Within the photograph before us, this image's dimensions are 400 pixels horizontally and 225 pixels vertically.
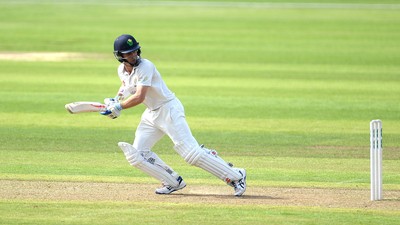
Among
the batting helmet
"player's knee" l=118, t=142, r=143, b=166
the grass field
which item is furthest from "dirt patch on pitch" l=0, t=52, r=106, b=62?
the batting helmet

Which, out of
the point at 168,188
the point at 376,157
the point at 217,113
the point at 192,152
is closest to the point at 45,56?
the point at 217,113

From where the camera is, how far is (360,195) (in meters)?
10.3

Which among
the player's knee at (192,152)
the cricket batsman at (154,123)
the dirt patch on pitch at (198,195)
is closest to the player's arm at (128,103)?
the cricket batsman at (154,123)

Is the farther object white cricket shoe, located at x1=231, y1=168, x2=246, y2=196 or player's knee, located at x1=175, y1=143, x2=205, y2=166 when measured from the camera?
white cricket shoe, located at x1=231, y1=168, x2=246, y2=196

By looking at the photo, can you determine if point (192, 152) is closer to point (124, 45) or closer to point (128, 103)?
point (128, 103)

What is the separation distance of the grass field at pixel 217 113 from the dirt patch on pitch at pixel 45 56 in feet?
0.33

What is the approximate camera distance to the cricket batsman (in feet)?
32.7

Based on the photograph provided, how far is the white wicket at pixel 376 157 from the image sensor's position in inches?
379

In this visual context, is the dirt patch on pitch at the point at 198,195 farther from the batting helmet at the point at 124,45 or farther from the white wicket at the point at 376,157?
the batting helmet at the point at 124,45

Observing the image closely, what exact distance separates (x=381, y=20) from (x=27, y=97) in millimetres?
16412

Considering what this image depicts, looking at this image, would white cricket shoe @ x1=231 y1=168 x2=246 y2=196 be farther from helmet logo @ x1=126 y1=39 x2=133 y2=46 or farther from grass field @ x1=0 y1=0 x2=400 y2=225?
helmet logo @ x1=126 y1=39 x2=133 y2=46

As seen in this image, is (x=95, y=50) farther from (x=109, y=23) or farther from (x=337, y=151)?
(x=337, y=151)

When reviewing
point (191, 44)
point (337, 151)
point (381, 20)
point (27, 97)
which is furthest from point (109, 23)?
point (337, 151)

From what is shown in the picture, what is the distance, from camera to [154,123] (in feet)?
33.8
